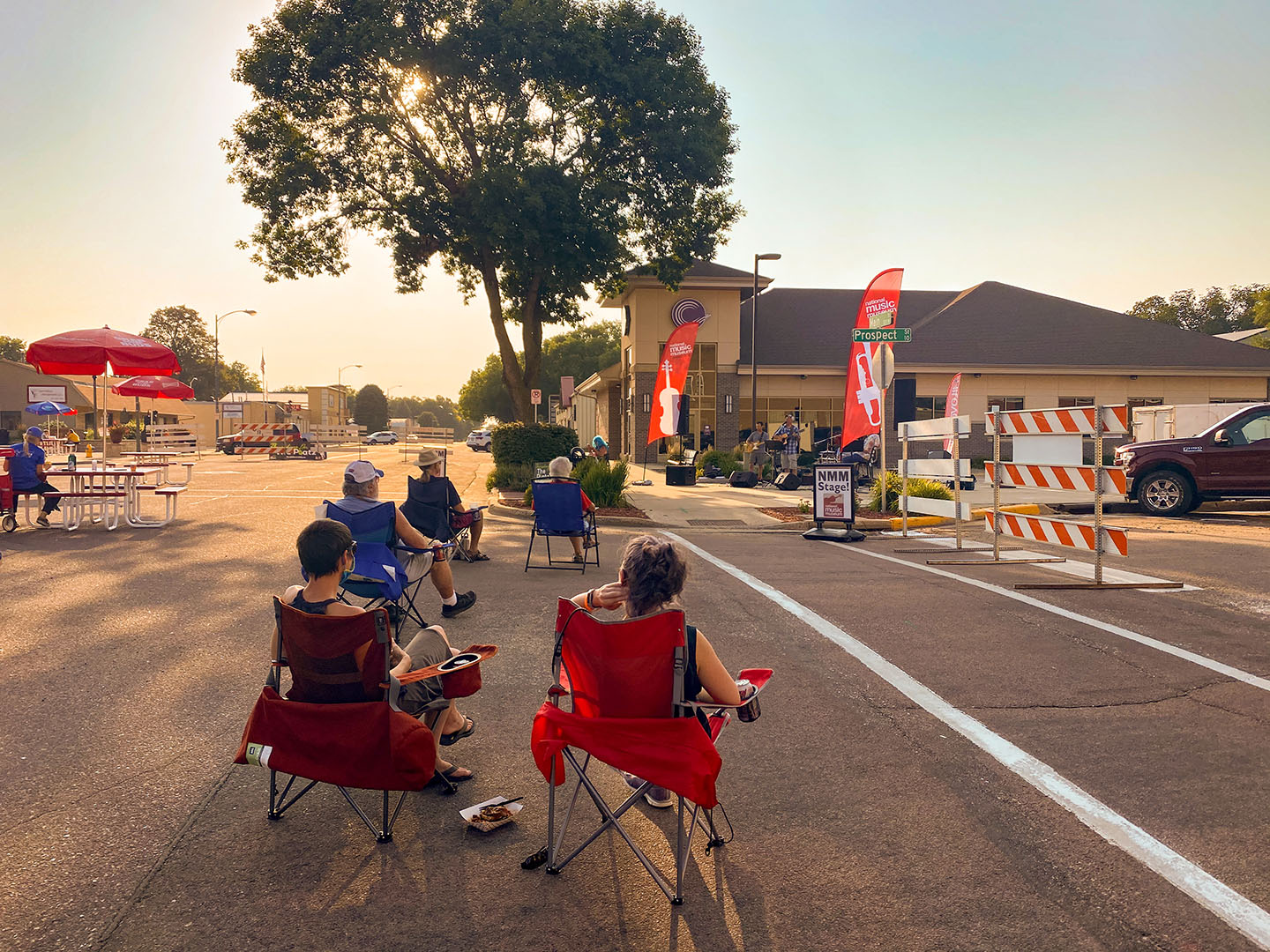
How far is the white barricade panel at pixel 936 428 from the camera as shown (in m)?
11.9

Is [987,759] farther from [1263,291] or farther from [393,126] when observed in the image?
[1263,291]

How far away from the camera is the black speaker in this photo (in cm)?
2242

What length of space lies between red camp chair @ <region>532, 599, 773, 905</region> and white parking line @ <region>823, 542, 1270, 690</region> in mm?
4520

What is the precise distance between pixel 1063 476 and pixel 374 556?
295 inches

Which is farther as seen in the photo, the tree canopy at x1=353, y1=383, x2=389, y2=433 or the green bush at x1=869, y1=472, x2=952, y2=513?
the tree canopy at x1=353, y1=383, x2=389, y2=433

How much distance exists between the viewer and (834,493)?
44.7 ft

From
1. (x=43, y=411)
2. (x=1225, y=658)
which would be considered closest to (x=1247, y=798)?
(x=1225, y=658)

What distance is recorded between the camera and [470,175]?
25875 mm

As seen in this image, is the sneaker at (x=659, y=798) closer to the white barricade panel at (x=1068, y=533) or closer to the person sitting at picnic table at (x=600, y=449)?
the white barricade panel at (x=1068, y=533)

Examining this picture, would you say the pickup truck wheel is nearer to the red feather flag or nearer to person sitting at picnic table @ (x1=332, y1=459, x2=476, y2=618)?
the red feather flag

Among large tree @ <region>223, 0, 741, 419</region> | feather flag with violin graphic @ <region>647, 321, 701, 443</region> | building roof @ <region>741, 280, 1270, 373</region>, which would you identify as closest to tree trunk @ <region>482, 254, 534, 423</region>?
large tree @ <region>223, 0, 741, 419</region>

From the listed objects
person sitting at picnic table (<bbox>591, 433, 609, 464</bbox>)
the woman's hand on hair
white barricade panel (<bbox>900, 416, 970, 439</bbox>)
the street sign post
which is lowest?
the woman's hand on hair

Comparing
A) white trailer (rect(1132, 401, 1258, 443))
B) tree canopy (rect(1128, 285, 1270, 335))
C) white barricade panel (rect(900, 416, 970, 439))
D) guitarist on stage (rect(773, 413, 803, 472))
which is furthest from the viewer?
tree canopy (rect(1128, 285, 1270, 335))

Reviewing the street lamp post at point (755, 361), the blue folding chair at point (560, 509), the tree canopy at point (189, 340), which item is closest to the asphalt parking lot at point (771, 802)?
the blue folding chair at point (560, 509)
